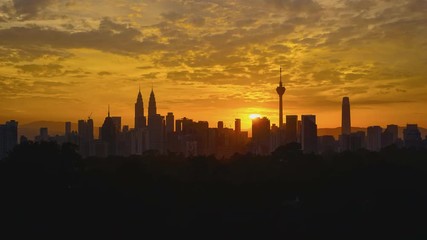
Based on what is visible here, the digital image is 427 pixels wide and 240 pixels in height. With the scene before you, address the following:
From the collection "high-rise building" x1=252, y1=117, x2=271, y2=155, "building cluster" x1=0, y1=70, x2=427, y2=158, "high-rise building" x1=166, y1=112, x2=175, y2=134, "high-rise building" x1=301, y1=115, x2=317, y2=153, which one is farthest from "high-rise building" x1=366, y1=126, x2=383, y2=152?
"high-rise building" x1=166, y1=112, x2=175, y2=134

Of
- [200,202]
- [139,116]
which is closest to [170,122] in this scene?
[139,116]

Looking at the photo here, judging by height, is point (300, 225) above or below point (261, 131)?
below

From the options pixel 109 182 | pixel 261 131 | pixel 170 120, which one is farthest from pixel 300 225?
pixel 170 120

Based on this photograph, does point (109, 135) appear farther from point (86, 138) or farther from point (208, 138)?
point (208, 138)

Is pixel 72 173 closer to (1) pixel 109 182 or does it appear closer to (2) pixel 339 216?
(1) pixel 109 182

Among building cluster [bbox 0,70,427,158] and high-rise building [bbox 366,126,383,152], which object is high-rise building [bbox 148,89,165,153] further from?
high-rise building [bbox 366,126,383,152]

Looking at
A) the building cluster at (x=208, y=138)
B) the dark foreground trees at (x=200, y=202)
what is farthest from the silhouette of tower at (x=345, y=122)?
the dark foreground trees at (x=200, y=202)

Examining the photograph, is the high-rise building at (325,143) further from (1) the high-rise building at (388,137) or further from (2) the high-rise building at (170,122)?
(2) the high-rise building at (170,122)
